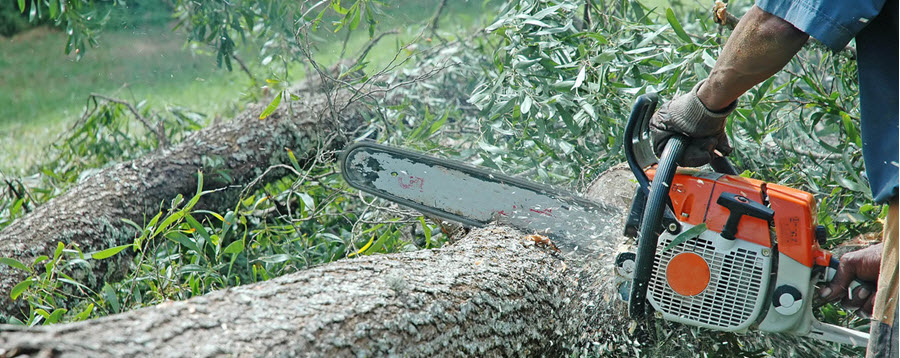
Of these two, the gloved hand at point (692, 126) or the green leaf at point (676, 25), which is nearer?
the gloved hand at point (692, 126)

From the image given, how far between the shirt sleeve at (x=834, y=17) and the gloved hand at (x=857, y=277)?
0.52 m

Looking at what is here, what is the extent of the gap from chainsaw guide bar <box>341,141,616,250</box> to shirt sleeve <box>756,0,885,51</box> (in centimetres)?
83

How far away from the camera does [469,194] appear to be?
2076 millimetres

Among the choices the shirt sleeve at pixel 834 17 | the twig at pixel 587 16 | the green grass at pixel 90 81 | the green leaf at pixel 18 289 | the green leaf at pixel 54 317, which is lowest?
the green grass at pixel 90 81

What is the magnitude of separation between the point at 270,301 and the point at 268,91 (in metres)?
3.14

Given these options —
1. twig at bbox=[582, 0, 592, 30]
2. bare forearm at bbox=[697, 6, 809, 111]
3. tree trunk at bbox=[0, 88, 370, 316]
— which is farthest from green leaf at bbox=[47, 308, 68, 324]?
twig at bbox=[582, 0, 592, 30]

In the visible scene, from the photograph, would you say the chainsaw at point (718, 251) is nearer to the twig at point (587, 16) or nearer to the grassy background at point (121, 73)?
the twig at point (587, 16)

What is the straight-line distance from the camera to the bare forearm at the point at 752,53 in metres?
1.39

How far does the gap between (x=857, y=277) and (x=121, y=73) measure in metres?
6.64

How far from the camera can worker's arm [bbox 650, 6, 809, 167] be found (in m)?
1.40

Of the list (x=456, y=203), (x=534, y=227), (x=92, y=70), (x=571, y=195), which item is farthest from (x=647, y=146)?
(x=92, y=70)

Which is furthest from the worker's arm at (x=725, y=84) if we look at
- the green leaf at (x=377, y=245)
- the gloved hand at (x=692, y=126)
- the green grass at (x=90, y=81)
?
the green grass at (x=90, y=81)

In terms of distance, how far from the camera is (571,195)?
199 cm

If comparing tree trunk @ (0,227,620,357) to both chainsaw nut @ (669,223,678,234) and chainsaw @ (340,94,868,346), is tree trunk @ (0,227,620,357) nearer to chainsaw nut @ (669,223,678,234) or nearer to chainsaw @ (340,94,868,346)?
chainsaw @ (340,94,868,346)
